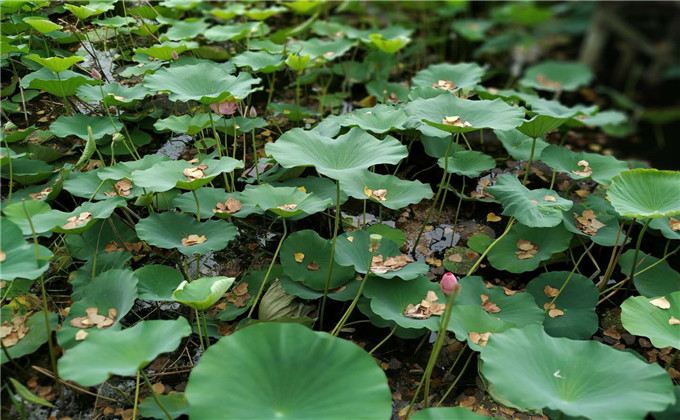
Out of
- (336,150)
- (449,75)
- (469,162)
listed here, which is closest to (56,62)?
(336,150)

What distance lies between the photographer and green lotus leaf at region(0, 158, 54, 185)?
5.90 feet

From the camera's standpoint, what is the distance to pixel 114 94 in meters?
2.06

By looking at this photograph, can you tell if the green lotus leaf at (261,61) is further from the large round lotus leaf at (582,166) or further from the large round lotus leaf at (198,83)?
the large round lotus leaf at (582,166)

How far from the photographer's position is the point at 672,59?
220 inches

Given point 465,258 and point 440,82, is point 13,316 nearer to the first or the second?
point 465,258

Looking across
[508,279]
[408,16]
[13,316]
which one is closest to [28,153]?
[13,316]

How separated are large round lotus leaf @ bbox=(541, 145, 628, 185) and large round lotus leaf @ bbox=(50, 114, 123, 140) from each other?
5.61 feet

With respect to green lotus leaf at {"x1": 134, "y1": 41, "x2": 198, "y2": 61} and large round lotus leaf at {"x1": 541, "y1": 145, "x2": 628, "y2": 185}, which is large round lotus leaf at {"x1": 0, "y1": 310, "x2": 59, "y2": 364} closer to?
green lotus leaf at {"x1": 134, "y1": 41, "x2": 198, "y2": 61}

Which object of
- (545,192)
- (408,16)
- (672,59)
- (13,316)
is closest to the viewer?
(13,316)

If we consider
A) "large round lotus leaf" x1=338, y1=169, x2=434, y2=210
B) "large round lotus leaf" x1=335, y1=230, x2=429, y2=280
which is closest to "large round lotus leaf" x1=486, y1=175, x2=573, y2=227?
"large round lotus leaf" x1=338, y1=169, x2=434, y2=210

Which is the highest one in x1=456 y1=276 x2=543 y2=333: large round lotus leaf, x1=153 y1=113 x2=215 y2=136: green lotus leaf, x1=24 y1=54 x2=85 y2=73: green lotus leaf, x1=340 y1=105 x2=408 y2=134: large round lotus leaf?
x1=24 y1=54 x2=85 y2=73: green lotus leaf

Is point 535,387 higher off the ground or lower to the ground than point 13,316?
higher

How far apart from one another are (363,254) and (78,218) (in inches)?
34.5

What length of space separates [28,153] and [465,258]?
1.70 m
